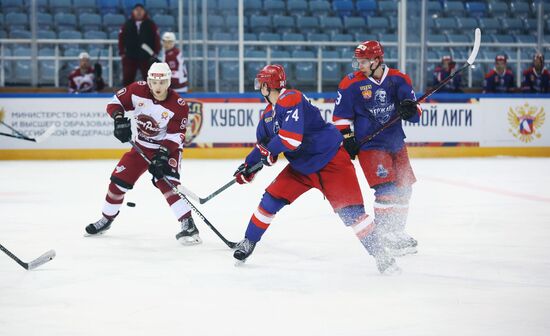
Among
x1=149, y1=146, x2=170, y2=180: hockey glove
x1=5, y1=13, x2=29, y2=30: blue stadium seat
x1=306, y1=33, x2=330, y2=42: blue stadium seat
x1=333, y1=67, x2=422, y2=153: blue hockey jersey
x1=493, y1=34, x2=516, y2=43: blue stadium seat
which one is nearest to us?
x1=333, y1=67, x2=422, y2=153: blue hockey jersey

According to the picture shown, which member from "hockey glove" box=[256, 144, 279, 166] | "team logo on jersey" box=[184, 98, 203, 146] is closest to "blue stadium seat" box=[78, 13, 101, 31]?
"team logo on jersey" box=[184, 98, 203, 146]

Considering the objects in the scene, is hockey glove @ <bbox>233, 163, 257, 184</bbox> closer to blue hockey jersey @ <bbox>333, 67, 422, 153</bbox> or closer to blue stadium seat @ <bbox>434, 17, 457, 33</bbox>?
blue hockey jersey @ <bbox>333, 67, 422, 153</bbox>

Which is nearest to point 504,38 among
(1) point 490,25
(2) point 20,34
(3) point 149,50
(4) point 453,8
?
(1) point 490,25

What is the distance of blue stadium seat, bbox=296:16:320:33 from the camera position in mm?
12578

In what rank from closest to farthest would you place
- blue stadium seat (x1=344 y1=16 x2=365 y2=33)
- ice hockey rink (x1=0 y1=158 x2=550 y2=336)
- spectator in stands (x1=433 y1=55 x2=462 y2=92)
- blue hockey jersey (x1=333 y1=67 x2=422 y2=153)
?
ice hockey rink (x1=0 y1=158 x2=550 y2=336), blue hockey jersey (x1=333 y1=67 x2=422 y2=153), spectator in stands (x1=433 y1=55 x2=462 y2=92), blue stadium seat (x1=344 y1=16 x2=365 y2=33)

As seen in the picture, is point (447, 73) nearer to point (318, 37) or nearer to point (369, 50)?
point (318, 37)

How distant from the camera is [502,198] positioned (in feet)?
22.3

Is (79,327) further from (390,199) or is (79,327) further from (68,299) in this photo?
(390,199)

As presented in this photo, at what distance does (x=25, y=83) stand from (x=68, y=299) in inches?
295

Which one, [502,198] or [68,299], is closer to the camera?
[68,299]

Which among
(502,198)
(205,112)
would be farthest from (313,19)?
(502,198)

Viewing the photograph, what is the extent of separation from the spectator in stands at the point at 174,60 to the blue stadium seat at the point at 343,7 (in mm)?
3701

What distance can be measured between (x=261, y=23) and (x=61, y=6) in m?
2.81

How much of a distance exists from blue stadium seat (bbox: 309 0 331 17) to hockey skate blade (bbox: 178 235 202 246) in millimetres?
8559
